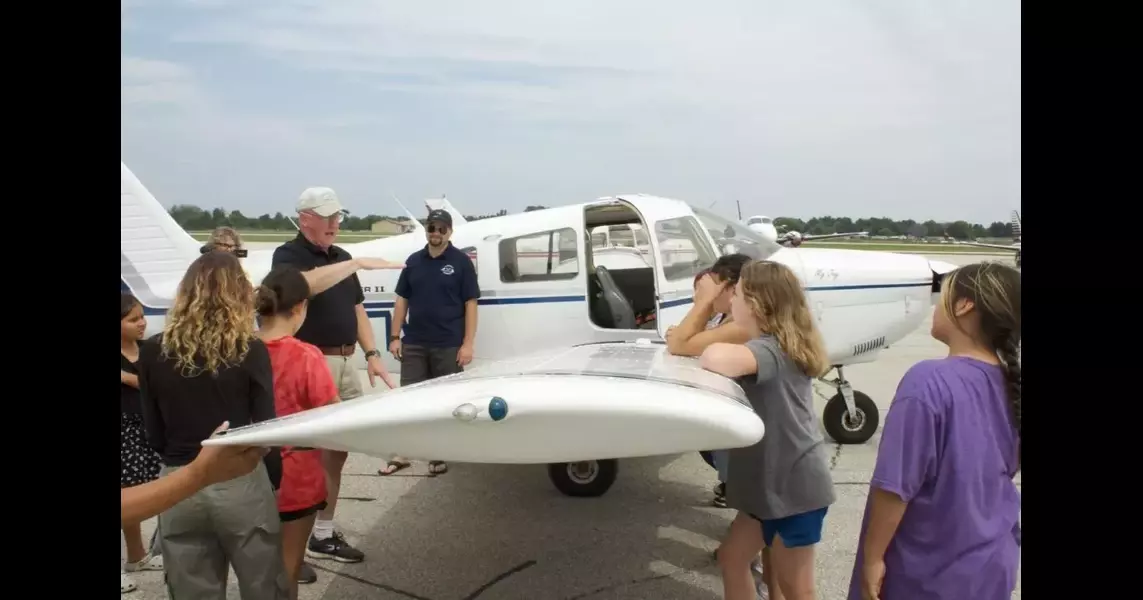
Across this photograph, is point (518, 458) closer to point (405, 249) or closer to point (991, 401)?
point (991, 401)

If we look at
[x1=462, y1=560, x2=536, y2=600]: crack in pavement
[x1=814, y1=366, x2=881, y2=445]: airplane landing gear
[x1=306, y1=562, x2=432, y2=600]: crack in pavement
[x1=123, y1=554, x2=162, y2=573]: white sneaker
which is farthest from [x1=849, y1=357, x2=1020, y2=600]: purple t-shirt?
[x1=814, y1=366, x2=881, y2=445]: airplane landing gear

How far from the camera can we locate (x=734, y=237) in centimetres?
534

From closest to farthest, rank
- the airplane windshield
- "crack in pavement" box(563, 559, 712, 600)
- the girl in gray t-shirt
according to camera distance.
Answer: the girl in gray t-shirt
"crack in pavement" box(563, 559, 712, 600)
the airplane windshield

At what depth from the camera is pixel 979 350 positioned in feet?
5.65

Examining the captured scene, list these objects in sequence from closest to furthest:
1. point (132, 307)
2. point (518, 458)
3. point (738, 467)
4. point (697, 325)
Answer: point (518, 458), point (738, 467), point (697, 325), point (132, 307)

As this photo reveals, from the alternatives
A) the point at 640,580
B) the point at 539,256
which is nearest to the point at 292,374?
the point at 640,580

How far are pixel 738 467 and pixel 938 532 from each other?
68 centimetres

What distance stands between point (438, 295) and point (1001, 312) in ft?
11.1

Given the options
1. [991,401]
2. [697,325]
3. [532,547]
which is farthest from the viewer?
[532,547]

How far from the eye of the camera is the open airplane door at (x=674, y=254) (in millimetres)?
4754

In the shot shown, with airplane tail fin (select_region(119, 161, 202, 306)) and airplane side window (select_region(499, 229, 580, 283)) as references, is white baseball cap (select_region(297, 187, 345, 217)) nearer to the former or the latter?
airplane side window (select_region(499, 229, 580, 283))

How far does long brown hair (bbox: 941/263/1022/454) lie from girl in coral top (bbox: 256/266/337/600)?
2192 mm

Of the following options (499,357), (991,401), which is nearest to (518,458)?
(991,401)

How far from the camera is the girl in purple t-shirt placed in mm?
1657
